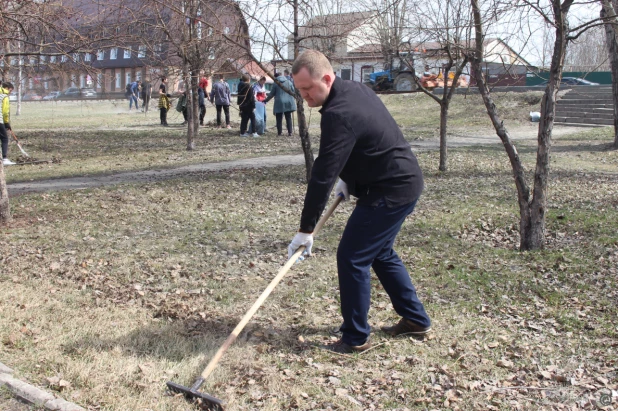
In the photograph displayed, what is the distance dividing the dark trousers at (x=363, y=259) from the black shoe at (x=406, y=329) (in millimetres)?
352

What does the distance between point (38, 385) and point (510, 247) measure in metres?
5.09

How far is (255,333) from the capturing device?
453 cm

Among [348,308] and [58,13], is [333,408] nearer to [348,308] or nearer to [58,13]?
[348,308]

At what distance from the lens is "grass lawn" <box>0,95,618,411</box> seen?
376cm

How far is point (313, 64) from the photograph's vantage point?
12.2 ft

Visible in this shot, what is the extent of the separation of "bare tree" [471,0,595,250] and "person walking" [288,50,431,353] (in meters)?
2.67

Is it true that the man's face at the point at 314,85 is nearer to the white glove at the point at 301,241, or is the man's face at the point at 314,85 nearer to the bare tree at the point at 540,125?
the white glove at the point at 301,241

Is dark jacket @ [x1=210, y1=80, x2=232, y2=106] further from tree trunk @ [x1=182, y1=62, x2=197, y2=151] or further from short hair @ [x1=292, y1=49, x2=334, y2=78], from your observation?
short hair @ [x1=292, y1=49, x2=334, y2=78]

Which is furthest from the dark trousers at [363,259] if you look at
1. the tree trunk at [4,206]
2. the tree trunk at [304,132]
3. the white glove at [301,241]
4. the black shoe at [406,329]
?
the tree trunk at [304,132]

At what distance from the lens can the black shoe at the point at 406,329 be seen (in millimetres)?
4422

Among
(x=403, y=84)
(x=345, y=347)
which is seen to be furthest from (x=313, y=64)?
(x=403, y=84)

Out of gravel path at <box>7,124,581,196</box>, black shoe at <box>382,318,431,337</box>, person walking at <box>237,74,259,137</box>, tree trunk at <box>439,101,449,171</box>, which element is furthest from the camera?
person walking at <box>237,74,259,137</box>

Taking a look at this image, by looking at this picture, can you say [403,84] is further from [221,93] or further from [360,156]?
[360,156]

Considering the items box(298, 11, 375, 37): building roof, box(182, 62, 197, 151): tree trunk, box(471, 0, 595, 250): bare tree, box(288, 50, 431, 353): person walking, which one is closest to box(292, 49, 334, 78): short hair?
box(288, 50, 431, 353): person walking
